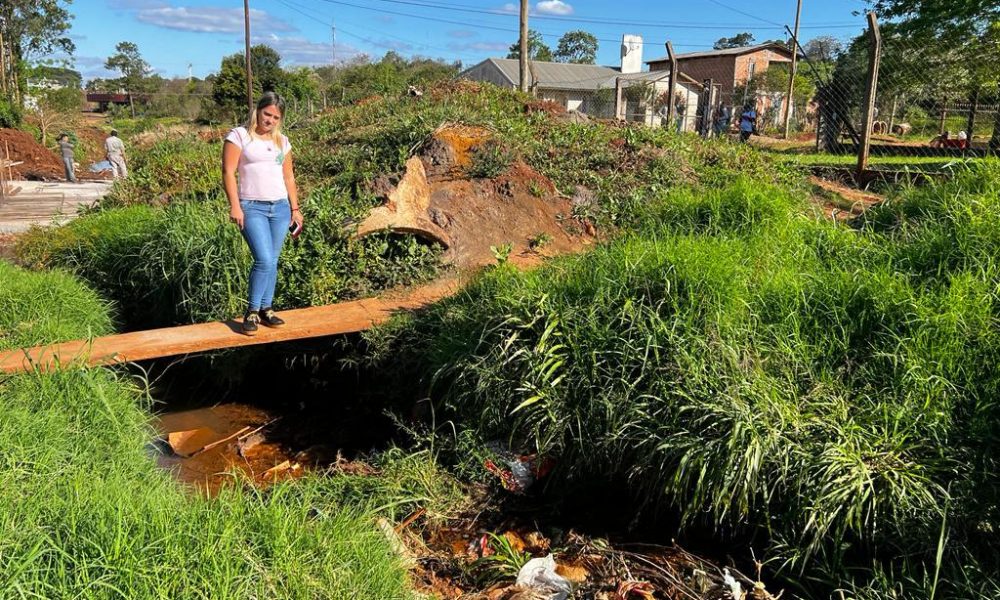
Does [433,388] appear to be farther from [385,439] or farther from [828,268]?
[828,268]

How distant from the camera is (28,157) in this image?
1948 centimetres

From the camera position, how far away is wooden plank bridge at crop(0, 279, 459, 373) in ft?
13.9

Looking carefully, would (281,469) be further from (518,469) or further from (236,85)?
(236,85)

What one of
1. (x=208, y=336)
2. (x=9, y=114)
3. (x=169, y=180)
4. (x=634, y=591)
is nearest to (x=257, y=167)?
(x=208, y=336)

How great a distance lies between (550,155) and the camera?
313 inches

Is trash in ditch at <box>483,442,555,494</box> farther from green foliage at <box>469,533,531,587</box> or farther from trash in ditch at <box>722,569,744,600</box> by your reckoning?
trash in ditch at <box>722,569,744,600</box>

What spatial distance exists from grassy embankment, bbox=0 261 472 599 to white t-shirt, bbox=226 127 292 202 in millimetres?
1435

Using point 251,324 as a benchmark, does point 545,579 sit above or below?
below

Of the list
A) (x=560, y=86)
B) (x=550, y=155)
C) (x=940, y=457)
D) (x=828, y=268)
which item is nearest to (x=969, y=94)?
(x=550, y=155)

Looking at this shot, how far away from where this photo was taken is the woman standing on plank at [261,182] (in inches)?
170

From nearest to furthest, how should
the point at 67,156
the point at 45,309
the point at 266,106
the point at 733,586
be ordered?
the point at 733,586, the point at 266,106, the point at 45,309, the point at 67,156

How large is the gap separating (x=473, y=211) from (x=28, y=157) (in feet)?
58.9

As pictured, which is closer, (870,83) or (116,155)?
(870,83)

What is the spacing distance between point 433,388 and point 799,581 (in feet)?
8.01
